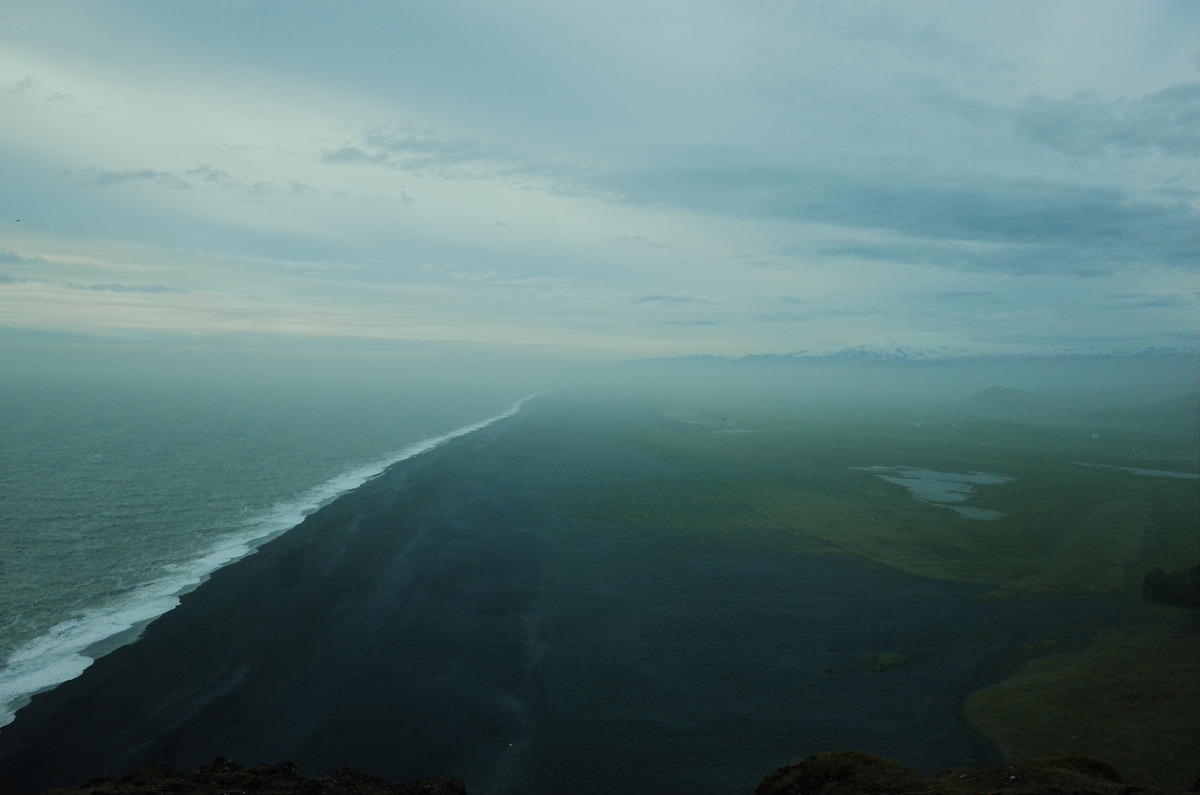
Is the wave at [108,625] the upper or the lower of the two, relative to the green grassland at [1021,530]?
lower

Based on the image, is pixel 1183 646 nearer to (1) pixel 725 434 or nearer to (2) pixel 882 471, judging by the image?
(2) pixel 882 471

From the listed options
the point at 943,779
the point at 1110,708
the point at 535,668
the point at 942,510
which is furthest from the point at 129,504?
the point at 942,510

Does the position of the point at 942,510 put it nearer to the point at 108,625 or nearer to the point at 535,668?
the point at 535,668

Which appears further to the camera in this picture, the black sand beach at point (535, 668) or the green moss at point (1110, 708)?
the green moss at point (1110, 708)

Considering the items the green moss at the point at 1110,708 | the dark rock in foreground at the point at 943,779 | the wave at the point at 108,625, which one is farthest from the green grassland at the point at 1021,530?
the wave at the point at 108,625

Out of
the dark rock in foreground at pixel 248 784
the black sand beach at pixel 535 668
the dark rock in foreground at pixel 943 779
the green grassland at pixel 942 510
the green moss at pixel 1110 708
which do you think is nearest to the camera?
the dark rock in foreground at pixel 943 779

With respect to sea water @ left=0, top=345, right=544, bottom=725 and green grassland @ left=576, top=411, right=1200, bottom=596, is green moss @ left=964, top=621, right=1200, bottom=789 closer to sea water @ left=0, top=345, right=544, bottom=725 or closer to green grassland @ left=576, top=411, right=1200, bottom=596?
green grassland @ left=576, top=411, right=1200, bottom=596

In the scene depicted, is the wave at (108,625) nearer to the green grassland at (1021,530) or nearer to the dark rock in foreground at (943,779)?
the dark rock in foreground at (943,779)
